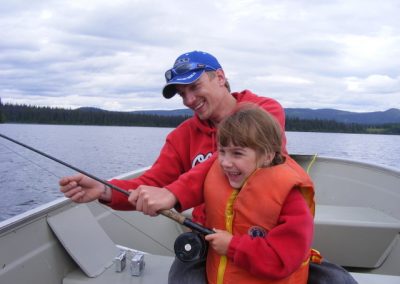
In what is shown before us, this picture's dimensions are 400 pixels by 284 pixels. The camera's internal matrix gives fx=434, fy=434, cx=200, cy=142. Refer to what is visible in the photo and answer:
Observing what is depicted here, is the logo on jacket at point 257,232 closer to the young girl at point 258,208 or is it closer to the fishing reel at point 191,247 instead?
the young girl at point 258,208

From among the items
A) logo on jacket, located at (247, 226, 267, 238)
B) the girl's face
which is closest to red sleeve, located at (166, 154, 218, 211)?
the girl's face

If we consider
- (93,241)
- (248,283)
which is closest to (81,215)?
(93,241)

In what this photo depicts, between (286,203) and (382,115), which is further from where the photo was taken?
(382,115)

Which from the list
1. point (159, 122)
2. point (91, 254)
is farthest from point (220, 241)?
point (159, 122)

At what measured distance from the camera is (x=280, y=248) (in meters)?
1.75

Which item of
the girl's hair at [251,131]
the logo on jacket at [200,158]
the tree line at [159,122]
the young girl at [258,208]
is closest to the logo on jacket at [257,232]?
the young girl at [258,208]

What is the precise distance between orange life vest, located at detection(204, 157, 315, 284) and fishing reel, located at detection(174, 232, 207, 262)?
75 millimetres

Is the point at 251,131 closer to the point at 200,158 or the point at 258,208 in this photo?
the point at 258,208

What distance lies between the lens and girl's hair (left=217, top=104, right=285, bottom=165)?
186cm

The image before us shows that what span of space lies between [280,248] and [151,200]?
623 millimetres

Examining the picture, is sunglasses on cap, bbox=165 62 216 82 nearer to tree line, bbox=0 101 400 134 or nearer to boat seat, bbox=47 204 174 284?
boat seat, bbox=47 204 174 284

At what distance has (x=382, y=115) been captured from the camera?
398 ft

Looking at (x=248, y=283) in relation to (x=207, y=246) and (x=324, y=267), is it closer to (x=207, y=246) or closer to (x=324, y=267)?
(x=207, y=246)

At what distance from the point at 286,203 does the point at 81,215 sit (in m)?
1.79
